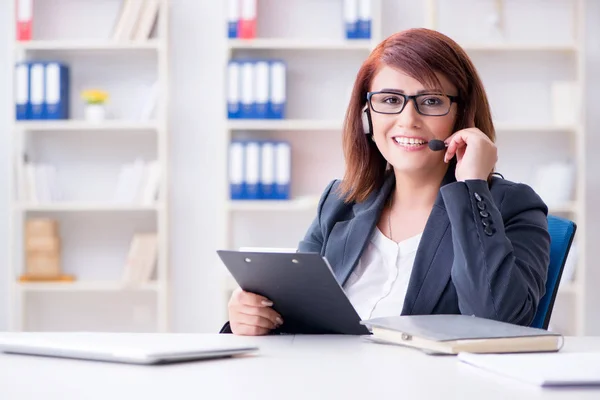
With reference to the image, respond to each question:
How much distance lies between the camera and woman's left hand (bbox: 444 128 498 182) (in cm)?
178

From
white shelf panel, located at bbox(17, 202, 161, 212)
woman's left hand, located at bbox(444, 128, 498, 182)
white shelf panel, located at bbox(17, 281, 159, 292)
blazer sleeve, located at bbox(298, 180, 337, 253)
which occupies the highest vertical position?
woman's left hand, located at bbox(444, 128, 498, 182)

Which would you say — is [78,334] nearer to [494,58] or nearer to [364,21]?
[364,21]

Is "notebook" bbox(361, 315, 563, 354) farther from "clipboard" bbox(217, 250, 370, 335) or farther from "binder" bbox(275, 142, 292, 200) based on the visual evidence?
"binder" bbox(275, 142, 292, 200)

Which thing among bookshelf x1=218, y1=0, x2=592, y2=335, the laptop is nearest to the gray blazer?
the laptop

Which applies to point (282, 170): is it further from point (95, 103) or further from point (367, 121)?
point (367, 121)

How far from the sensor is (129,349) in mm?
1200

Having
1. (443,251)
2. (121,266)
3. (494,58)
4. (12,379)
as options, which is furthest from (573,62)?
(12,379)

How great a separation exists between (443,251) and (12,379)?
948 mm

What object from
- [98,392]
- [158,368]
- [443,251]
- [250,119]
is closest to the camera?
[98,392]

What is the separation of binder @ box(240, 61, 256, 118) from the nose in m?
2.26

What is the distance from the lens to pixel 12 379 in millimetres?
1116

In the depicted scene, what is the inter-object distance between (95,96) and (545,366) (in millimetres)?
3481

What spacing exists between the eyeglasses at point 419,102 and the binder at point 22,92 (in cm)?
268

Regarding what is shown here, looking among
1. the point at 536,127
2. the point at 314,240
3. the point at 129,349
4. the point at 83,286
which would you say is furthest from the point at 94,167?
the point at 129,349
